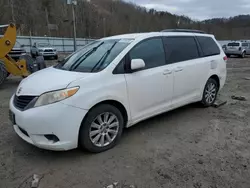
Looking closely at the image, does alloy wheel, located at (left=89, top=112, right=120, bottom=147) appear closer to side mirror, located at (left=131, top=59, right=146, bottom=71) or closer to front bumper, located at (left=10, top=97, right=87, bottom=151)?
front bumper, located at (left=10, top=97, right=87, bottom=151)

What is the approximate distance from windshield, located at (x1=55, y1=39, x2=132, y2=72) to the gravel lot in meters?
1.24

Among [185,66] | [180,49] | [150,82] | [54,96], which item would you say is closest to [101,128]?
[54,96]

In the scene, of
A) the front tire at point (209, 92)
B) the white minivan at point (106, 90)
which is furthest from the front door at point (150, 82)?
the front tire at point (209, 92)

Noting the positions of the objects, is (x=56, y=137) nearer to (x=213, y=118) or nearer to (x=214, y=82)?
(x=213, y=118)

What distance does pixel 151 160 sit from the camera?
2947mm

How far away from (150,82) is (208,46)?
7.05ft

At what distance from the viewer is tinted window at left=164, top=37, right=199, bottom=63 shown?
3.98m

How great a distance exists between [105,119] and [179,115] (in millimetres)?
2043

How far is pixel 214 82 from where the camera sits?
5.03m

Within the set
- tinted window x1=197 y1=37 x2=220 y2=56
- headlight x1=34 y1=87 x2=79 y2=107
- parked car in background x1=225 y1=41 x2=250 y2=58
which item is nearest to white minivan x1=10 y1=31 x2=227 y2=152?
headlight x1=34 y1=87 x2=79 y2=107

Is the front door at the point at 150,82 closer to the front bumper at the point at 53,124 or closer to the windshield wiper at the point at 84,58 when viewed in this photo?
the windshield wiper at the point at 84,58

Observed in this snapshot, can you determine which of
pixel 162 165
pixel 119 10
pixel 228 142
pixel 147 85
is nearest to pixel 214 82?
pixel 228 142

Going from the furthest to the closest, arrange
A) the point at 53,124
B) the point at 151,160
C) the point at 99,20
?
1. the point at 99,20
2. the point at 151,160
3. the point at 53,124

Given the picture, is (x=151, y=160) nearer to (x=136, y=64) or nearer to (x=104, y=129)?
(x=104, y=129)
